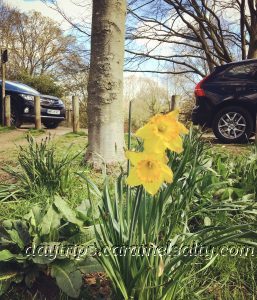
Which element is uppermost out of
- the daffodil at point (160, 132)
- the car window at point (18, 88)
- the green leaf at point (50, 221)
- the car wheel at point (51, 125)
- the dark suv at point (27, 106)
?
the car window at point (18, 88)

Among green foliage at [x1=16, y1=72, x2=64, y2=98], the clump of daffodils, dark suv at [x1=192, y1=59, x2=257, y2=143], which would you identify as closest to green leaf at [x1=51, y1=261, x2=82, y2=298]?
the clump of daffodils

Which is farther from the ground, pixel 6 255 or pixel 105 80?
pixel 105 80

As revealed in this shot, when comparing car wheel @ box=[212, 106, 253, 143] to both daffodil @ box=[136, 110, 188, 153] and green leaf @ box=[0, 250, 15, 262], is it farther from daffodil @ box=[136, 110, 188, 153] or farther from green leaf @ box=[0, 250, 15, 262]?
daffodil @ box=[136, 110, 188, 153]

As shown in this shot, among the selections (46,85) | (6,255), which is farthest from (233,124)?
(46,85)

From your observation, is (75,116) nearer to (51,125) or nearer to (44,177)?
(51,125)

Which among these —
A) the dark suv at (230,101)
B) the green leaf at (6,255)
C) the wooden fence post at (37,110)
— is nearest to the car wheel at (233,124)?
the dark suv at (230,101)

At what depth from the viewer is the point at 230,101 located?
751cm

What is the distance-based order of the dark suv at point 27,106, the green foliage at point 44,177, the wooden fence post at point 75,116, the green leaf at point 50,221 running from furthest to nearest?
1. the dark suv at point 27,106
2. the wooden fence post at point 75,116
3. the green foliage at point 44,177
4. the green leaf at point 50,221

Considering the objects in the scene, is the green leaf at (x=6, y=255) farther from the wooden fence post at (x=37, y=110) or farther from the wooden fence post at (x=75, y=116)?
the wooden fence post at (x=37, y=110)

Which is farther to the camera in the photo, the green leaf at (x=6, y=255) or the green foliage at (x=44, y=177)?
the green foliage at (x=44, y=177)

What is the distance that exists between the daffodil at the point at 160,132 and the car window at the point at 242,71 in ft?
23.1

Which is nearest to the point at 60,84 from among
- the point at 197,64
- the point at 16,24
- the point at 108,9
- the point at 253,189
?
the point at 16,24

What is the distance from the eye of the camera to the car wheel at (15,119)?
1155cm

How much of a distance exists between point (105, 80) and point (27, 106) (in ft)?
27.0
